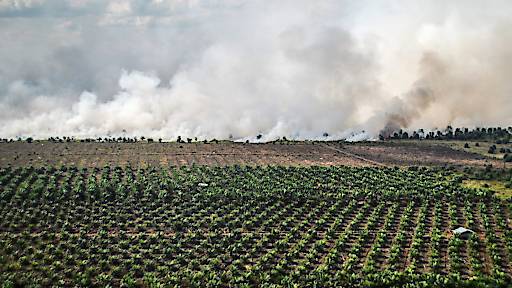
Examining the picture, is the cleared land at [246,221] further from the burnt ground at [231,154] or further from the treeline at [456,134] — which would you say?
the treeline at [456,134]

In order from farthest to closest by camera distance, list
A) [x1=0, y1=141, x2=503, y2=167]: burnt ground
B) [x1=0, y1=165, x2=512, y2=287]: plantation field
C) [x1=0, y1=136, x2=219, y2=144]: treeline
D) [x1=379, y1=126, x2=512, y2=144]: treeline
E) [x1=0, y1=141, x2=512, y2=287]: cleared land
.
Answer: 1. [x1=379, y1=126, x2=512, y2=144]: treeline
2. [x1=0, y1=136, x2=219, y2=144]: treeline
3. [x1=0, y1=141, x2=503, y2=167]: burnt ground
4. [x1=0, y1=141, x2=512, y2=287]: cleared land
5. [x1=0, y1=165, x2=512, y2=287]: plantation field

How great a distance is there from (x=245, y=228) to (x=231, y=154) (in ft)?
76.5

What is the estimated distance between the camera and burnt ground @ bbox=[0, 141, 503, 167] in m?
52.9

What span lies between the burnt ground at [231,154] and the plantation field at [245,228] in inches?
166

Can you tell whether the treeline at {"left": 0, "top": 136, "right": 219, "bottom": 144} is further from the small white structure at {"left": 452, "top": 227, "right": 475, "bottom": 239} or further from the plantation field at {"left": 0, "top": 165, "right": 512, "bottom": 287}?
the small white structure at {"left": 452, "top": 227, "right": 475, "bottom": 239}

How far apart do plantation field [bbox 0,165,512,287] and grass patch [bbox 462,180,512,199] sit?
0.95 m

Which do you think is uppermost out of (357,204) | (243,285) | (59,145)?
(59,145)

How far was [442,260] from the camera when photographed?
2986 centimetres

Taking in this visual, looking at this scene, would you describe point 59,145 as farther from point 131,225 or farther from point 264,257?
point 264,257

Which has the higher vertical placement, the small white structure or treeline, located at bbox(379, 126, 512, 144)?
treeline, located at bbox(379, 126, 512, 144)

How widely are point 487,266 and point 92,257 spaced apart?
18449 millimetres

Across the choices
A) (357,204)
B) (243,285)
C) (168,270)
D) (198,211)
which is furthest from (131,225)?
(357,204)

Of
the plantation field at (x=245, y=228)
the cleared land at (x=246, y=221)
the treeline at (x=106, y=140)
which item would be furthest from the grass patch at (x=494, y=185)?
the treeline at (x=106, y=140)

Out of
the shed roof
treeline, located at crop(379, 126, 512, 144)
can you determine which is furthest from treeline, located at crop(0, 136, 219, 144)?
the shed roof
